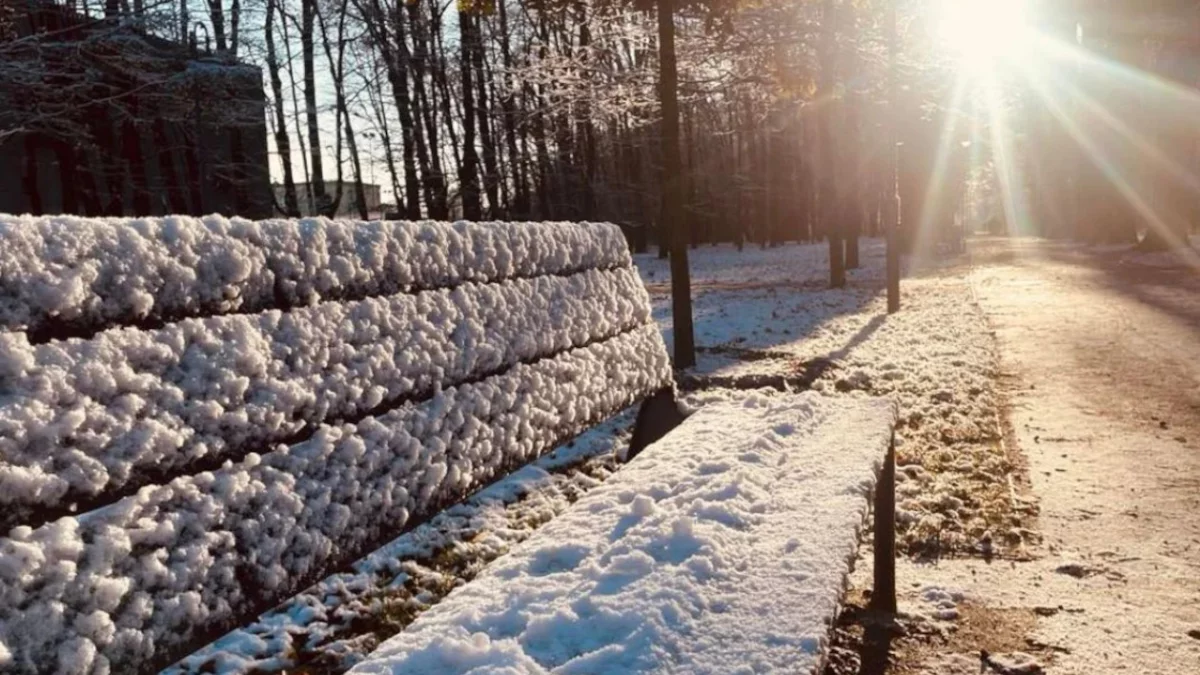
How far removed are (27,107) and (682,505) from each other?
13.2 meters

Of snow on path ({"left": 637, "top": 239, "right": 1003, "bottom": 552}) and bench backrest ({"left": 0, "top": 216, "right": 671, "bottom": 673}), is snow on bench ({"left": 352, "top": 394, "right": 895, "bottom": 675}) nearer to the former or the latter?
bench backrest ({"left": 0, "top": 216, "right": 671, "bottom": 673})

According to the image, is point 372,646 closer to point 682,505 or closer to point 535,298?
point 535,298

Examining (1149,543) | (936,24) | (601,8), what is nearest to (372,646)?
(1149,543)

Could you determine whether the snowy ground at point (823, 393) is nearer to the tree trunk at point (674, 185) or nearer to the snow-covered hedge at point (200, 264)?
the tree trunk at point (674, 185)

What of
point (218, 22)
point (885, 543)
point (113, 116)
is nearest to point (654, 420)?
point (885, 543)

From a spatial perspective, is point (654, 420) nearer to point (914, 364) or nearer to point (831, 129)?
point (914, 364)

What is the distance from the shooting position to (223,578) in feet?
5.26

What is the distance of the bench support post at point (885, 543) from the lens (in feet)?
10.3

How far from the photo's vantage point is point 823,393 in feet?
12.4

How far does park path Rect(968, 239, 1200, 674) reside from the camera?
3.08 metres

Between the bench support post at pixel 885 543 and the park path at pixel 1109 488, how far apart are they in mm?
424

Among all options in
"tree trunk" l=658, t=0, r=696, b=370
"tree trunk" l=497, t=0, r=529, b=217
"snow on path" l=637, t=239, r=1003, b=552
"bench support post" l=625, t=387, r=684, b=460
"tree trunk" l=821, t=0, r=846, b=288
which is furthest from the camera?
"tree trunk" l=497, t=0, r=529, b=217

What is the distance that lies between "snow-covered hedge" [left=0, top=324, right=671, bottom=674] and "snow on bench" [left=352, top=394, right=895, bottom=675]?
346mm

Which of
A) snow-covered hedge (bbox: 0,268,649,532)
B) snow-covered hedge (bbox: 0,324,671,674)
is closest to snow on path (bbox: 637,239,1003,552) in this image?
snow-covered hedge (bbox: 0,324,671,674)
